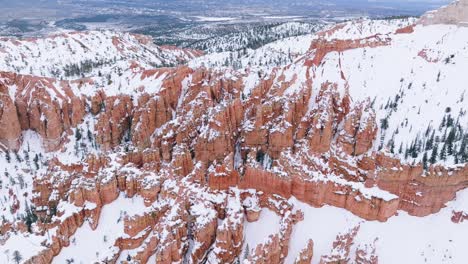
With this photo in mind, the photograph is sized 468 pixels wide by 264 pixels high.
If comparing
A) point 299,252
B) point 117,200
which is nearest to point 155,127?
point 117,200

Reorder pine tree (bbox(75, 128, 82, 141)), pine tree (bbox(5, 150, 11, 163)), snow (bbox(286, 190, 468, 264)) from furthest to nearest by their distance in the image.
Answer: pine tree (bbox(75, 128, 82, 141)) < pine tree (bbox(5, 150, 11, 163)) < snow (bbox(286, 190, 468, 264))

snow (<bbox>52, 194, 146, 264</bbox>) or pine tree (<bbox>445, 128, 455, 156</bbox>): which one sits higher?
pine tree (<bbox>445, 128, 455, 156</bbox>)

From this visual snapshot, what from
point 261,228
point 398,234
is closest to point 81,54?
point 261,228

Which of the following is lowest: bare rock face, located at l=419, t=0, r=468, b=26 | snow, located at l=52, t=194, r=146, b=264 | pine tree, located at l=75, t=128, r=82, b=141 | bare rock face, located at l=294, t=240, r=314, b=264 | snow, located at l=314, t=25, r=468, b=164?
snow, located at l=52, t=194, r=146, b=264

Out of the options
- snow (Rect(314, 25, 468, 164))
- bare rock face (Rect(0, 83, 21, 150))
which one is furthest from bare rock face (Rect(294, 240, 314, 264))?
bare rock face (Rect(0, 83, 21, 150))

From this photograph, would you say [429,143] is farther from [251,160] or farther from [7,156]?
[7,156]

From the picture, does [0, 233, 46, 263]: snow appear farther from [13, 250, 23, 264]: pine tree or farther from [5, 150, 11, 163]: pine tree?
[5, 150, 11, 163]: pine tree

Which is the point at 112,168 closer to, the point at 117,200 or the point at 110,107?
the point at 117,200
